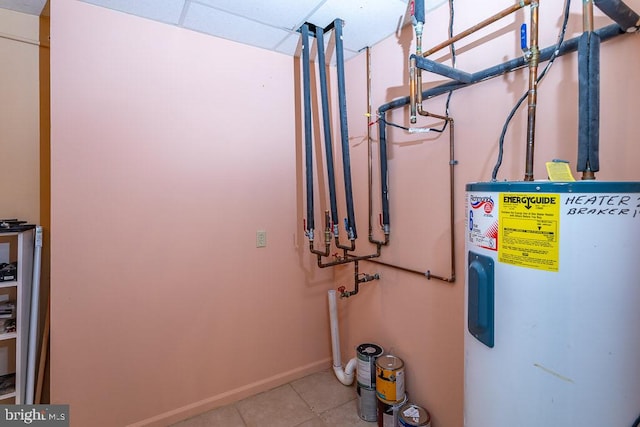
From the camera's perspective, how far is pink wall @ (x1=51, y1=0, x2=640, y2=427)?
1511mm

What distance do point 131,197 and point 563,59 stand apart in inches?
83.9

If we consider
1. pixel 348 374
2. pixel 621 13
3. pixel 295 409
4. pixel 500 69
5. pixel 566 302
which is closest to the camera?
pixel 566 302

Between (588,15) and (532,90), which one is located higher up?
(588,15)

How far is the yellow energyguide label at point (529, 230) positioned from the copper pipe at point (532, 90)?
0.23 metres

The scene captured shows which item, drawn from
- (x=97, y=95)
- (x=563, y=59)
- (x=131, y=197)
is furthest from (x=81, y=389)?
(x=563, y=59)

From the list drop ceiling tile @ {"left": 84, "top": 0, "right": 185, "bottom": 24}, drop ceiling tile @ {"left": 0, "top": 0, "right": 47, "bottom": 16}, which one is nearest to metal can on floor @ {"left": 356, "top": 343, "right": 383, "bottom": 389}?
drop ceiling tile @ {"left": 84, "top": 0, "right": 185, "bottom": 24}

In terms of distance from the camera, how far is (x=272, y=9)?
1617 millimetres

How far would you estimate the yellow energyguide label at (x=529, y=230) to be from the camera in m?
0.79

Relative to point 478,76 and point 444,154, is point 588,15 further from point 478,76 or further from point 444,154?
point 444,154

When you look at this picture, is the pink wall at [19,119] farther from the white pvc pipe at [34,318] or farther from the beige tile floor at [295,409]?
the beige tile floor at [295,409]

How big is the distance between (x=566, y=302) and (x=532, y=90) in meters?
0.70

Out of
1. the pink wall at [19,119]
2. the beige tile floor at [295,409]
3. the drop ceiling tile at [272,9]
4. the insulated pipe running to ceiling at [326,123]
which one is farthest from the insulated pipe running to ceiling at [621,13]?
the pink wall at [19,119]

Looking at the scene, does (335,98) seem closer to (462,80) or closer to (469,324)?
(462,80)

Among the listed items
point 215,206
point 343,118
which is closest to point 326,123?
point 343,118
